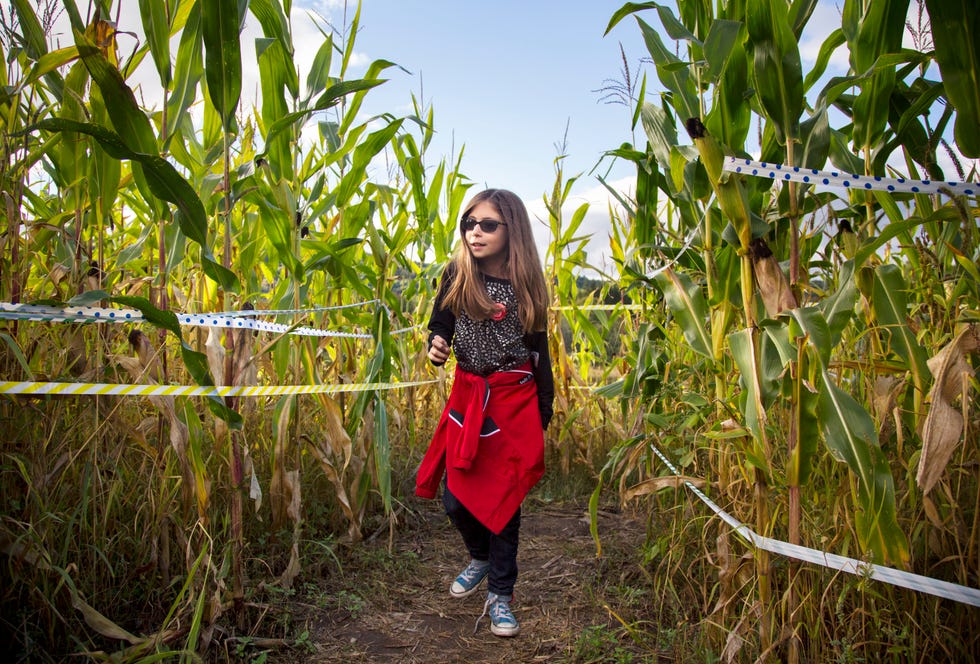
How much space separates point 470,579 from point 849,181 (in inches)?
75.9

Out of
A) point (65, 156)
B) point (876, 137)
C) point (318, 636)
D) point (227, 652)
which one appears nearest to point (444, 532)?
point (318, 636)

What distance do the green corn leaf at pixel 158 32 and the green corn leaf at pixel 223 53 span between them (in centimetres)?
17

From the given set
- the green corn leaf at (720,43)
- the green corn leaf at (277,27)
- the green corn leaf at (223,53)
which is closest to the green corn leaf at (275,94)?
the green corn leaf at (277,27)

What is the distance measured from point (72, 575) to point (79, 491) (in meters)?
0.24

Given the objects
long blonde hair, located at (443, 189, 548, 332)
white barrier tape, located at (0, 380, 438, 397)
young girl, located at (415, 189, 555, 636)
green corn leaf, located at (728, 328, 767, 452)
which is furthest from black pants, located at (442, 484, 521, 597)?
green corn leaf, located at (728, 328, 767, 452)

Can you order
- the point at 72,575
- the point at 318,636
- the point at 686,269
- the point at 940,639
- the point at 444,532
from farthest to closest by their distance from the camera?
the point at 444,532 < the point at 686,269 < the point at 318,636 < the point at 72,575 < the point at 940,639

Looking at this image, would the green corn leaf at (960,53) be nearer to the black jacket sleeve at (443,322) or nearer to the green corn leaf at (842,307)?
the green corn leaf at (842,307)

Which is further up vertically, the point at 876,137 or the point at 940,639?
the point at 876,137

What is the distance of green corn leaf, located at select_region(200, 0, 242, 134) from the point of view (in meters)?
1.64

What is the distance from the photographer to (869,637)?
1531mm

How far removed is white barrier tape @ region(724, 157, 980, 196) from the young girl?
1.21 metres

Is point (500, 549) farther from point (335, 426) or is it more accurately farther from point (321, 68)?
point (321, 68)

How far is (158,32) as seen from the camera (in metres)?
1.74

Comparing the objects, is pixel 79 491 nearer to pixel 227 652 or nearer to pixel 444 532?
pixel 227 652
